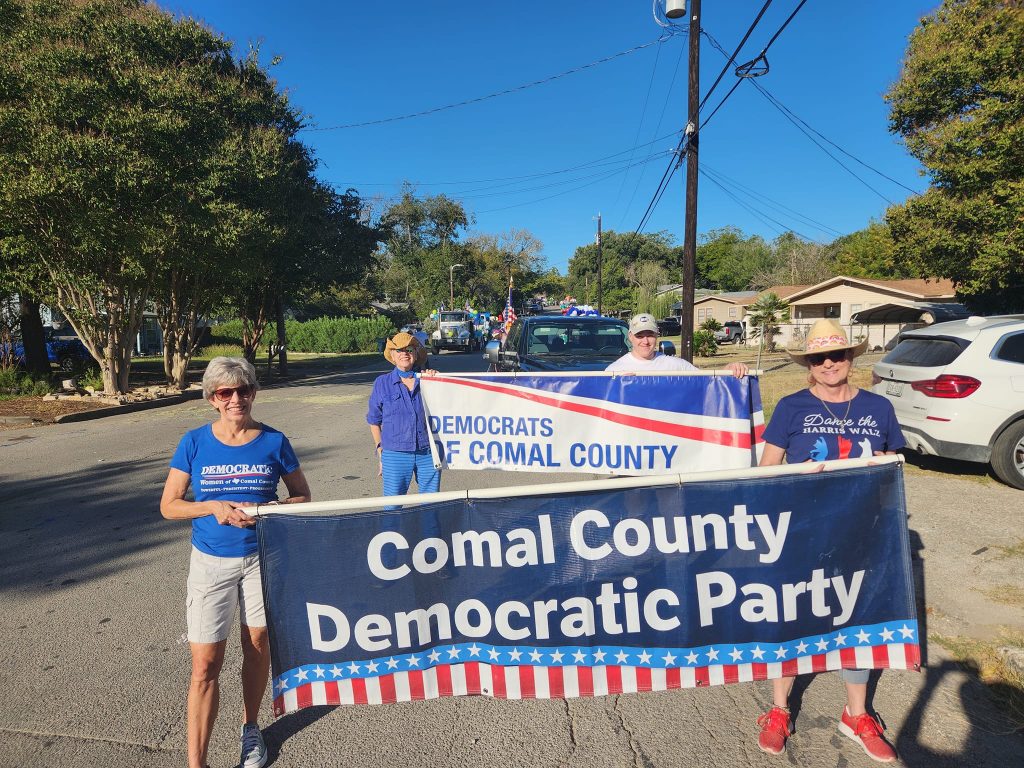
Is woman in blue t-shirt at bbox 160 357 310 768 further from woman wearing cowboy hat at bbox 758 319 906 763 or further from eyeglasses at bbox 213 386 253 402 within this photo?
woman wearing cowboy hat at bbox 758 319 906 763

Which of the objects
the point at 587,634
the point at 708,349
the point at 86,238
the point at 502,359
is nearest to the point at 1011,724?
the point at 587,634

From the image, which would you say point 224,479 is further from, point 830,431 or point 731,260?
point 731,260

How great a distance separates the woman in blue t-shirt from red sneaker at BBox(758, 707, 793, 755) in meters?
2.20

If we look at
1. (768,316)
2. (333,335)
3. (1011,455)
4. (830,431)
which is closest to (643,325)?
(830,431)

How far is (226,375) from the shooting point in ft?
8.97

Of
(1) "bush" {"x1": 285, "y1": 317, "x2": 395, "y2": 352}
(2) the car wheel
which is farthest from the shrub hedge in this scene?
(2) the car wheel

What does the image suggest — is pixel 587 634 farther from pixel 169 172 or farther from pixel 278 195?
pixel 278 195

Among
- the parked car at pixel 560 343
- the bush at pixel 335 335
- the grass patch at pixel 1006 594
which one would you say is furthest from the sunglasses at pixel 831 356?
the bush at pixel 335 335

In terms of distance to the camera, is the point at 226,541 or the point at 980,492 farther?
the point at 980,492

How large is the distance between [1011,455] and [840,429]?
16.2 ft

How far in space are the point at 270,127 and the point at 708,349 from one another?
68.1ft

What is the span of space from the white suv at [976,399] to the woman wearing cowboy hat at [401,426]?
518 cm

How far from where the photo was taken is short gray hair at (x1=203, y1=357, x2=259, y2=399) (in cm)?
271

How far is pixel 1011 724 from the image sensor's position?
301 cm
